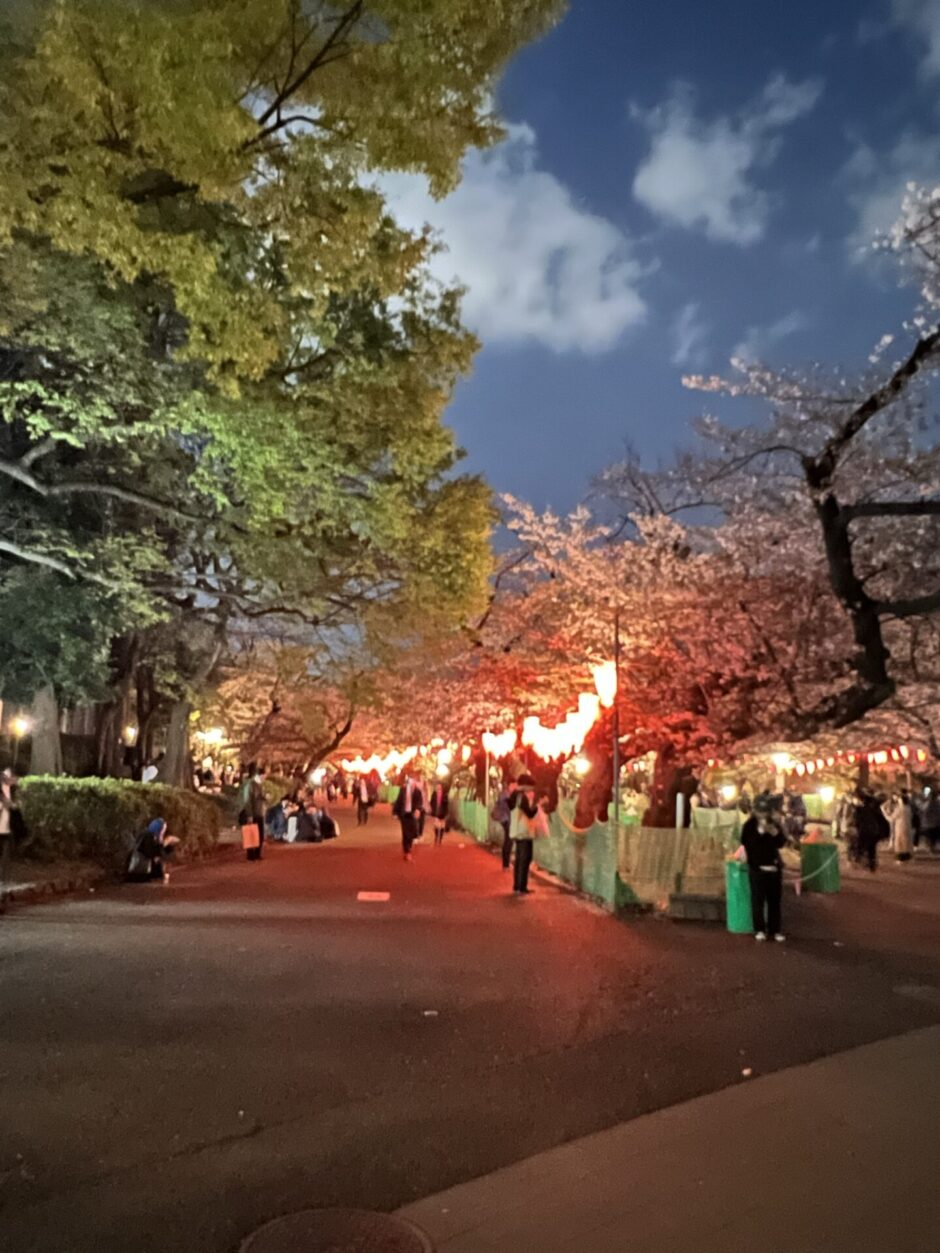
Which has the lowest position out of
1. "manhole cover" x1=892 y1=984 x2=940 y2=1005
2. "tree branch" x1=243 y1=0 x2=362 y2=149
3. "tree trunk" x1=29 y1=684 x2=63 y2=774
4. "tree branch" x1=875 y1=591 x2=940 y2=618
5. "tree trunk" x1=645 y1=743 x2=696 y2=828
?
"manhole cover" x1=892 y1=984 x2=940 y2=1005

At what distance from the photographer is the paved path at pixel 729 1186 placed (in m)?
3.90

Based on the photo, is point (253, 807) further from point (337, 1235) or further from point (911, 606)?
point (337, 1235)

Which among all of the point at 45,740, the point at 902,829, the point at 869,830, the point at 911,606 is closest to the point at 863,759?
the point at 902,829

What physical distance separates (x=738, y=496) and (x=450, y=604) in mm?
6466

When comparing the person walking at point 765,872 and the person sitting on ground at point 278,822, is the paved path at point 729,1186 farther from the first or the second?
the person sitting on ground at point 278,822

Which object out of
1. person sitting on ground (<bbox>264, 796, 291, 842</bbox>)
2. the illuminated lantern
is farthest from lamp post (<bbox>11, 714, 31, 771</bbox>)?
the illuminated lantern

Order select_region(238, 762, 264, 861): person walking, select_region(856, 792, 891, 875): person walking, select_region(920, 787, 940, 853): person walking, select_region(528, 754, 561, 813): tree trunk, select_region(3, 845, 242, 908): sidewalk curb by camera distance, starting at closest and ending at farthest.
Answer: select_region(3, 845, 242, 908): sidewalk curb
select_region(856, 792, 891, 875): person walking
select_region(238, 762, 264, 861): person walking
select_region(920, 787, 940, 853): person walking
select_region(528, 754, 561, 813): tree trunk

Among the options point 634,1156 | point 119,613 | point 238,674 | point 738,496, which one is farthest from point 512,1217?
point 238,674

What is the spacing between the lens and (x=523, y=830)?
51.6 feet

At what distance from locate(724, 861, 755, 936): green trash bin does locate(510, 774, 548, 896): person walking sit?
12.7 feet

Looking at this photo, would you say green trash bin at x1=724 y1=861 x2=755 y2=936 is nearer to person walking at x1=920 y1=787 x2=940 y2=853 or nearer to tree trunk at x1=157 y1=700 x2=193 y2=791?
person walking at x1=920 y1=787 x2=940 y2=853

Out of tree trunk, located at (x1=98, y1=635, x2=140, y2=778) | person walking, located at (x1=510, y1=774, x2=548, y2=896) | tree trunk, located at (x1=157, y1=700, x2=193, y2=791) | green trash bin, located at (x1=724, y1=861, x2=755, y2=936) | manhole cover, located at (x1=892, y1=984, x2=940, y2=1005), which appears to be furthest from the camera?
tree trunk, located at (x1=157, y1=700, x2=193, y2=791)

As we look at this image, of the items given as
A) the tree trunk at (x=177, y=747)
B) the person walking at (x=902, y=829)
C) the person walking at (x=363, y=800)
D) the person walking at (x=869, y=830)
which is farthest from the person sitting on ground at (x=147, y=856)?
the person walking at (x=363, y=800)

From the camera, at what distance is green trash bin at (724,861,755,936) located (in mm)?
12211
